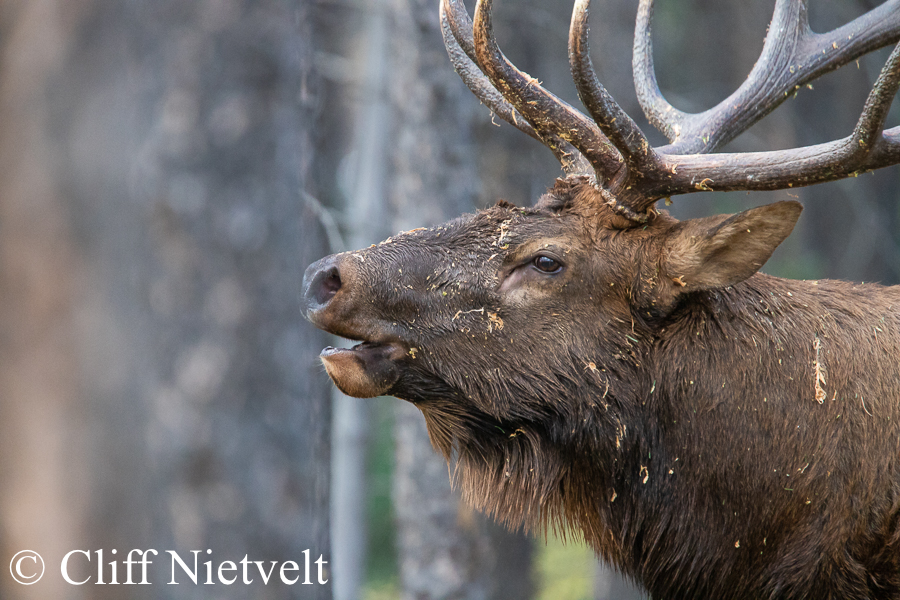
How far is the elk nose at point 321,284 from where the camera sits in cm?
316

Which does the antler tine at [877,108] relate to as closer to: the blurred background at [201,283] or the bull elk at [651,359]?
the bull elk at [651,359]

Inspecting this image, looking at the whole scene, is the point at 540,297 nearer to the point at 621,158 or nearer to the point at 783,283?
the point at 621,158

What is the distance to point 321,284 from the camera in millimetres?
3188

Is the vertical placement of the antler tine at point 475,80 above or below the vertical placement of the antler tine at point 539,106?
above

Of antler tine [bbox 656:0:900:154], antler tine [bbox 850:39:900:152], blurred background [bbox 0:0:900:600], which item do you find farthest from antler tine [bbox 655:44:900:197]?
blurred background [bbox 0:0:900:600]

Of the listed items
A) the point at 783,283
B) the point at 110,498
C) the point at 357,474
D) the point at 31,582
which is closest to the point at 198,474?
the point at 110,498

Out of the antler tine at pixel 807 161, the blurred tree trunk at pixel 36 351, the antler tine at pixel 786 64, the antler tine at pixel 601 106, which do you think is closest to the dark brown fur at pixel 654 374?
the antler tine at pixel 807 161

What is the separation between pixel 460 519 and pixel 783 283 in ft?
10.5

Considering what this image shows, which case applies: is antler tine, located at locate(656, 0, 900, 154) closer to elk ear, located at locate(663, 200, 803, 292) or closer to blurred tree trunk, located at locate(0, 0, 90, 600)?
elk ear, located at locate(663, 200, 803, 292)

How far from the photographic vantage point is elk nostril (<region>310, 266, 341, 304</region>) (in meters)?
3.17

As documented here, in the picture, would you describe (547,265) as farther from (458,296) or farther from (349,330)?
(349,330)

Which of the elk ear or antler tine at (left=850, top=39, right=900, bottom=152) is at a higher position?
antler tine at (left=850, top=39, right=900, bottom=152)

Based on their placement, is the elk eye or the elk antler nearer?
the elk antler

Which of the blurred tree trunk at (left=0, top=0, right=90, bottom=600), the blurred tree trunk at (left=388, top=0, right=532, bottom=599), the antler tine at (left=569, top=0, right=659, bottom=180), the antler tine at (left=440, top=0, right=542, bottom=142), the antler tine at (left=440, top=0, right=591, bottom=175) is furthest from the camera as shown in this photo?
the blurred tree trunk at (left=388, top=0, right=532, bottom=599)
